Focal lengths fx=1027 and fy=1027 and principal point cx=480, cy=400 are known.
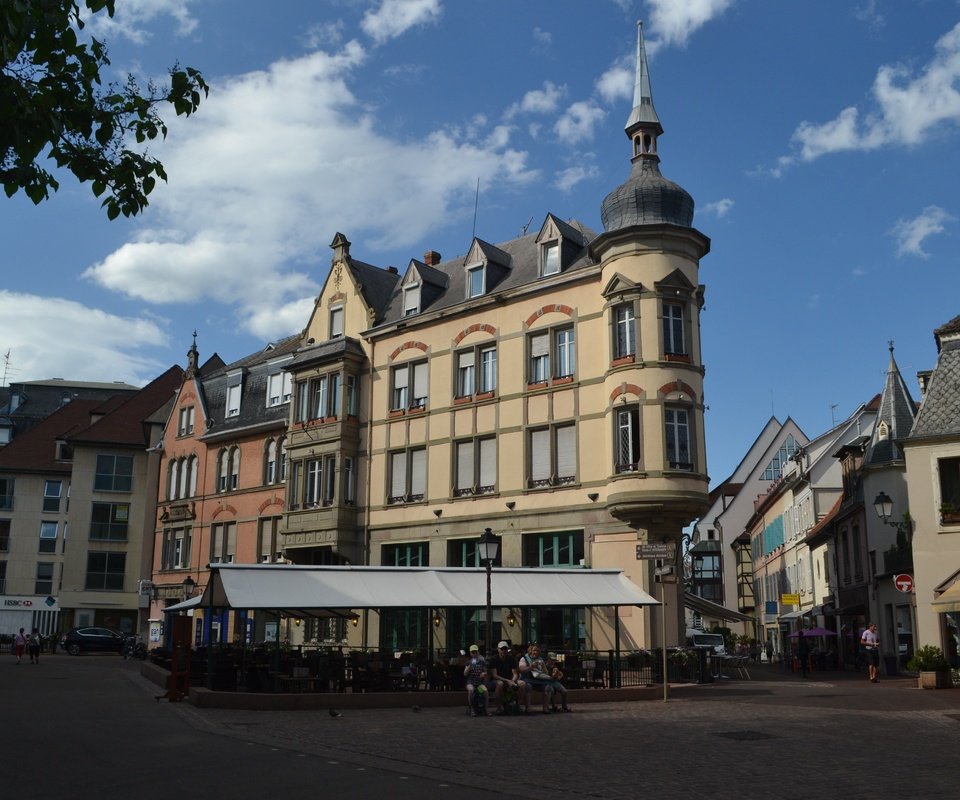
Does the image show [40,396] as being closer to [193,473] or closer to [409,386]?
[193,473]

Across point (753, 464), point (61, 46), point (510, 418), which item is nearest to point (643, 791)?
point (61, 46)

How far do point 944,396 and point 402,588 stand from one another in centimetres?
1781

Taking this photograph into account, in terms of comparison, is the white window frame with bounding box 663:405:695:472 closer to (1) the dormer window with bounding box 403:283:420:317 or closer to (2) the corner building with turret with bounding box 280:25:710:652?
(2) the corner building with turret with bounding box 280:25:710:652

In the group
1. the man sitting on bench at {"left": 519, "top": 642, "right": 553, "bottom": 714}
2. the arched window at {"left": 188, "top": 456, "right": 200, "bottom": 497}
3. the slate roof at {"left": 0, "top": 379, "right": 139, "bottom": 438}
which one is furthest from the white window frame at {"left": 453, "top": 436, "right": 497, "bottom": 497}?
the slate roof at {"left": 0, "top": 379, "right": 139, "bottom": 438}

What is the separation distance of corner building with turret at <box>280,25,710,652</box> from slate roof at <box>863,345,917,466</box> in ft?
34.4

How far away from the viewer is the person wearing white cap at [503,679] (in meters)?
20.8

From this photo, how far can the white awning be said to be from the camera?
24047 millimetres

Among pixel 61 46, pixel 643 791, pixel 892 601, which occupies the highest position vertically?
pixel 61 46

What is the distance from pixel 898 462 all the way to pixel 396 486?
18.9 meters

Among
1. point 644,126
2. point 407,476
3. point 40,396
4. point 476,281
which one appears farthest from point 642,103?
point 40,396

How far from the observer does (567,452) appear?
34469 millimetres

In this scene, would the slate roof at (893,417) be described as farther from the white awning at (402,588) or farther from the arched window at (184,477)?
the arched window at (184,477)

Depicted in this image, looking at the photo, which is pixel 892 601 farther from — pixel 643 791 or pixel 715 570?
pixel 715 570

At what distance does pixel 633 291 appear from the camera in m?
32.7
